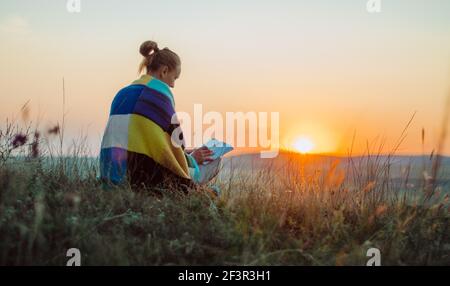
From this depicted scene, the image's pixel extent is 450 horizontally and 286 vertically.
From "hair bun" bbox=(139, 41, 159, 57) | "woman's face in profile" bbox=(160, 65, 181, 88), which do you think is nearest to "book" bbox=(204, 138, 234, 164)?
"woman's face in profile" bbox=(160, 65, 181, 88)

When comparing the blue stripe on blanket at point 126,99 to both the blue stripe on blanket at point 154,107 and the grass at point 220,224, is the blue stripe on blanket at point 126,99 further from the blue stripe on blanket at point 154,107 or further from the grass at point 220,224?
the grass at point 220,224

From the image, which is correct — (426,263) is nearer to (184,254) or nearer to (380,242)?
(380,242)

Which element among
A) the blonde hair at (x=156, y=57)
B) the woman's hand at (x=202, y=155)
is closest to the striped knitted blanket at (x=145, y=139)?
the blonde hair at (x=156, y=57)

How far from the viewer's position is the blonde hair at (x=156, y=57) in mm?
5168

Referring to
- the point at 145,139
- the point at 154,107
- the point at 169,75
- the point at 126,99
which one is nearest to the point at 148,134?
the point at 145,139

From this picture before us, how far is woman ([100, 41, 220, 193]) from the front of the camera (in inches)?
199

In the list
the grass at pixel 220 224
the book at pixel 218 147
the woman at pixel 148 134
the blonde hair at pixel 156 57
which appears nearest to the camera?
the grass at pixel 220 224

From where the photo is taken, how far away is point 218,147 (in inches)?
212

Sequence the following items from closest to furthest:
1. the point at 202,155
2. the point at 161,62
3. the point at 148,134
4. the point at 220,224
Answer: the point at 220,224, the point at 148,134, the point at 161,62, the point at 202,155

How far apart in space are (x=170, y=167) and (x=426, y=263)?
2.33 m

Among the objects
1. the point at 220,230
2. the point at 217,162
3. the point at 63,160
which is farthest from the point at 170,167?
the point at 220,230

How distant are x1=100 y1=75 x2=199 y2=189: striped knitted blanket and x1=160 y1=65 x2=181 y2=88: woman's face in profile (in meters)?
0.08

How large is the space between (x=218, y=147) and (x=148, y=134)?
719 mm

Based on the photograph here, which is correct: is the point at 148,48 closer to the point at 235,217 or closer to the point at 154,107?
the point at 154,107
